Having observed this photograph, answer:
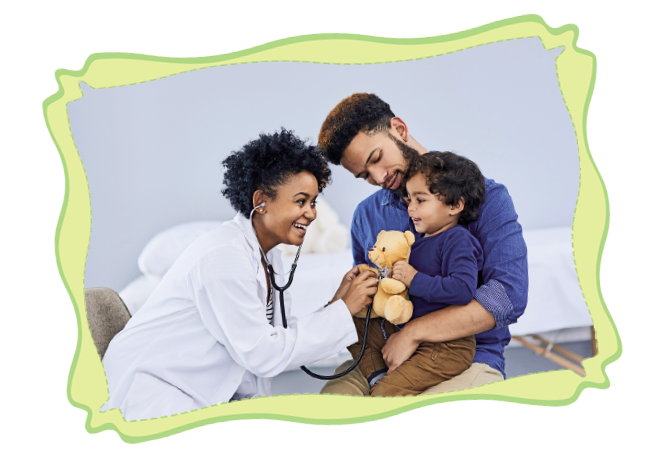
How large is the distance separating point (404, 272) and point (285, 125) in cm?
54

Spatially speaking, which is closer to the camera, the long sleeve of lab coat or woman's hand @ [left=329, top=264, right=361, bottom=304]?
the long sleeve of lab coat

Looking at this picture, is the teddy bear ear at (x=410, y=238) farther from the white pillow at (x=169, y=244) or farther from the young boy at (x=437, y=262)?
the white pillow at (x=169, y=244)

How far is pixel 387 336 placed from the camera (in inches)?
68.5

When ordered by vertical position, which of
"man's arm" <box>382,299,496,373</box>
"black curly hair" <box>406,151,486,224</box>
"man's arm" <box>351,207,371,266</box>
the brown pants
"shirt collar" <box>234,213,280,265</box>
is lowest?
the brown pants

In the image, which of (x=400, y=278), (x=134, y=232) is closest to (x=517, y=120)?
(x=400, y=278)

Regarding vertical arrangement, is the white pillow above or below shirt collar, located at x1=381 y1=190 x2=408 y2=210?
below

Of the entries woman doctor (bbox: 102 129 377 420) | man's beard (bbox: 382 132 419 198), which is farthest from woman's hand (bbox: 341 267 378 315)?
man's beard (bbox: 382 132 419 198)

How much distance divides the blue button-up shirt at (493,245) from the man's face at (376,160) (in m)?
0.05

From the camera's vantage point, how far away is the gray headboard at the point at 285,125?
1.74 m

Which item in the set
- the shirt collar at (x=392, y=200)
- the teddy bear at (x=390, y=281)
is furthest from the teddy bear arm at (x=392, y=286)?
the shirt collar at (x=392, y=200)

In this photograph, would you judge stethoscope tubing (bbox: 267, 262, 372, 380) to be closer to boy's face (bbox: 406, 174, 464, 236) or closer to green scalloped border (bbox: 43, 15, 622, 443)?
green scalloped border (bbox: 43, 15, 622, 443)

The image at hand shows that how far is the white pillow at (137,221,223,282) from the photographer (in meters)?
1.76

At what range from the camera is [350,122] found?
1741 millimetres

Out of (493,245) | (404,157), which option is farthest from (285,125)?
(493,245)
